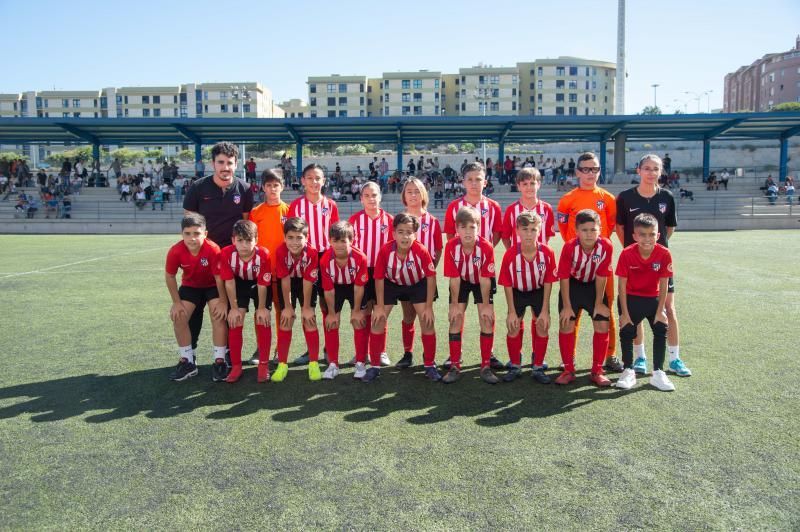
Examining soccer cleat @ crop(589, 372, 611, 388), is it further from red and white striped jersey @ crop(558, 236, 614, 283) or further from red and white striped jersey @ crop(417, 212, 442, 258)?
red and white striped jersey @ crop(417, 212, 442, 258)

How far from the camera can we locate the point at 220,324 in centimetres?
484

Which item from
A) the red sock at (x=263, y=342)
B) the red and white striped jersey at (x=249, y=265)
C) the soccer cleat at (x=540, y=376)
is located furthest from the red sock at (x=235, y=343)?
the soccer cleat at (x=540, y=376)

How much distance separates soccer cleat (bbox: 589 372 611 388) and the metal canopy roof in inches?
877

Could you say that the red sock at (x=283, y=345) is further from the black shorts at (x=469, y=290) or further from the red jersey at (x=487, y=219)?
the red jersey at (x=487, y=219)

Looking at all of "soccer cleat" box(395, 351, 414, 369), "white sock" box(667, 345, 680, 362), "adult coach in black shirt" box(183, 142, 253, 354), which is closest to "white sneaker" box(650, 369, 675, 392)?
"white sock" box(667, 345, 680, 362)

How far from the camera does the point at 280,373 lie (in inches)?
186

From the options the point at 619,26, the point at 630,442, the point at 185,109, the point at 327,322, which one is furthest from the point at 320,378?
the point at 185,109

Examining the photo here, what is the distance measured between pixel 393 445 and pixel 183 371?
2166 mm

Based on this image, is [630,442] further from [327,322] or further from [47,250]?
[47,250]

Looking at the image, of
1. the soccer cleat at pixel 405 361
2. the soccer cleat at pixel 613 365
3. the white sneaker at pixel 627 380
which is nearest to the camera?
the white sneaker at pixel 627 380

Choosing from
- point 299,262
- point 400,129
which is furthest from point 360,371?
point 400,129

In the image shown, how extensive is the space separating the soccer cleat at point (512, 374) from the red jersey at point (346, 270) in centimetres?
135

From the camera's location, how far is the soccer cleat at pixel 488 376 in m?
4.49

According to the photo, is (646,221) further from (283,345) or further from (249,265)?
(249,265)
